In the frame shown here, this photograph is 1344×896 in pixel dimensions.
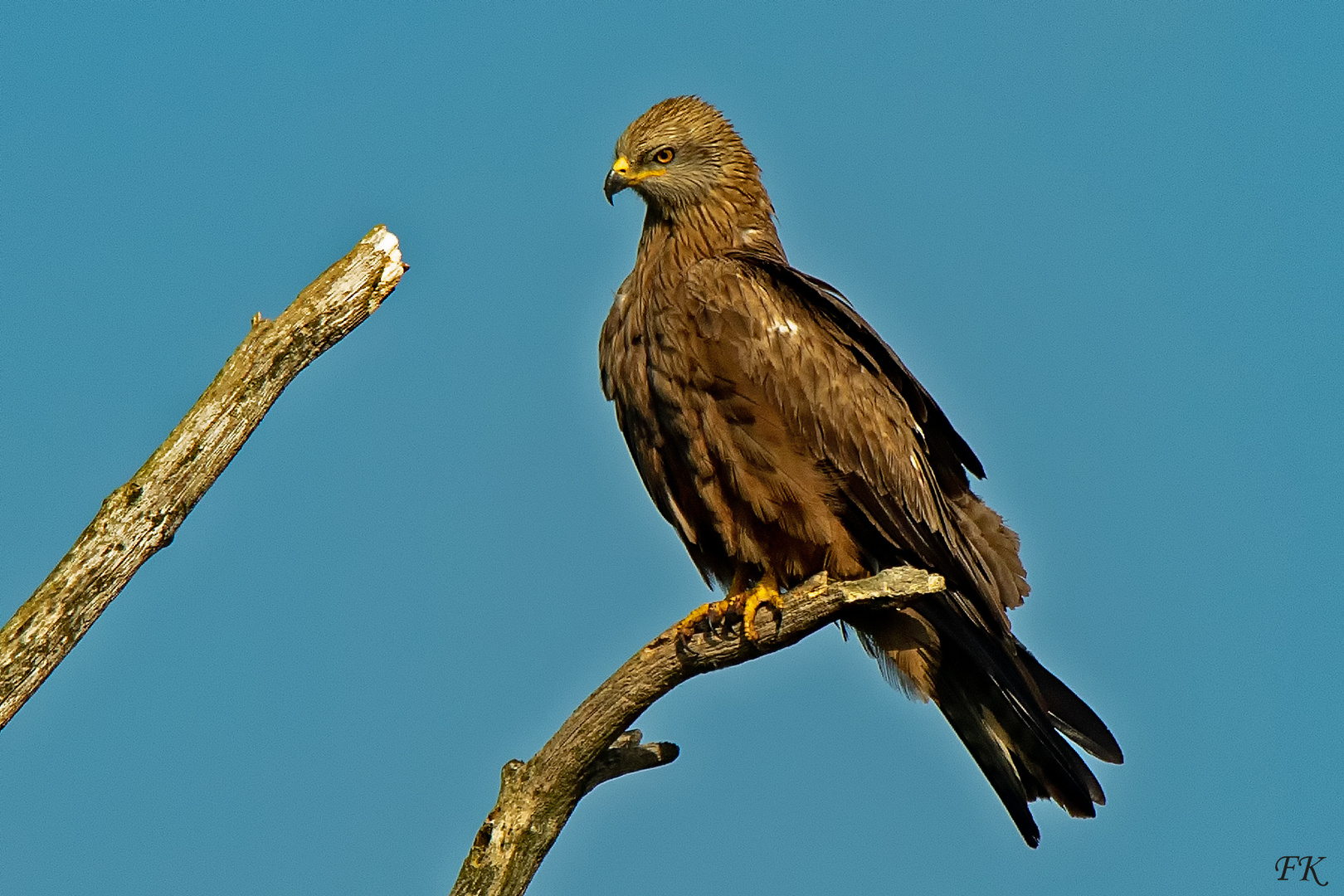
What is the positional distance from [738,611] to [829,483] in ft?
2.38

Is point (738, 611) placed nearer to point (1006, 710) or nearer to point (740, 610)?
point (740, 610)

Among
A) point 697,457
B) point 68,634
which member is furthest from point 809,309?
point 68,634

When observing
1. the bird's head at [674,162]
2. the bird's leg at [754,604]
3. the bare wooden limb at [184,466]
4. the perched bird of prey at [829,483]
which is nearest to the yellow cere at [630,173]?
the bird's head at [674,162]

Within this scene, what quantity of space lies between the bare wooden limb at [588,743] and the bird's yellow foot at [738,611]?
0.07 metres

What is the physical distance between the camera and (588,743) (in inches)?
202

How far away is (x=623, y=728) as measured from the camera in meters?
5.23

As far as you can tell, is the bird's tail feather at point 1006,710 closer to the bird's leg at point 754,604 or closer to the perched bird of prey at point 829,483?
the perched bird of prey at point 829,483

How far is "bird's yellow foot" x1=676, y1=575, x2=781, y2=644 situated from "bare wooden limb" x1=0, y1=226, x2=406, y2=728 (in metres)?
1.65

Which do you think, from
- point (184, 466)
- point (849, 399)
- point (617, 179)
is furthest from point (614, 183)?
point (184, 466)

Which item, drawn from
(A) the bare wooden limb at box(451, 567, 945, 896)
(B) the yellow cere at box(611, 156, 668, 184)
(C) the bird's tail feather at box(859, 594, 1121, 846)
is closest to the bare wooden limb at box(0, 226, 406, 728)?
(A) the bare wooden limb at box(451, 567, 945, 896)

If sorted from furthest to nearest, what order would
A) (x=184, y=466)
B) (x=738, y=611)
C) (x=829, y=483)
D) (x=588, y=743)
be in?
(x=829, y=483)
(x=738, y=611)
(x=588, y=743)
(x=184, y=466)

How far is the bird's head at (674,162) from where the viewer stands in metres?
6.65

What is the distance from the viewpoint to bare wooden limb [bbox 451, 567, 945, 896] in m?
5.11

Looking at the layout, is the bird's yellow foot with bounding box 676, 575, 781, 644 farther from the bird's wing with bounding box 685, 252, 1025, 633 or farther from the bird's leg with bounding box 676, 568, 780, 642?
the bird's wing with bounding box 685, 252, 1025, 633
